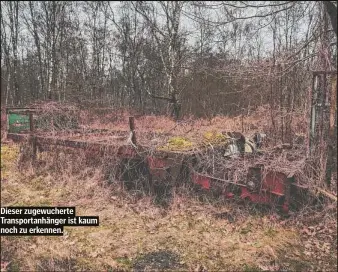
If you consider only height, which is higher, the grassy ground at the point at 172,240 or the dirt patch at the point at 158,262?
the grassy ground at the point at 172,240

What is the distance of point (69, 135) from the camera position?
8750mm

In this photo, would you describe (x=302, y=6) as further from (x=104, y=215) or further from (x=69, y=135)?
(x=69, y=135)

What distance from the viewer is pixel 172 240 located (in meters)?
5.05

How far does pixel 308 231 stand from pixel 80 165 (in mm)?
5022

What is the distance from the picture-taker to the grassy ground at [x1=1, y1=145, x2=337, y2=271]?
173 inches

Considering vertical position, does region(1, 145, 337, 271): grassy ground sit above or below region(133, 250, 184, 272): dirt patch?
above

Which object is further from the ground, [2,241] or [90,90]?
[90,90]

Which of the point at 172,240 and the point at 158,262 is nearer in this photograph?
the point at 158,262

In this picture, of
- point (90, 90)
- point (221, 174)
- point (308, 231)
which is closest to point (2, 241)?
point (221, 174)

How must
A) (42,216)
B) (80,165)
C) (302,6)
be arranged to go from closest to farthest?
1. (302,6)
2. (42,216)
3. (80,165)

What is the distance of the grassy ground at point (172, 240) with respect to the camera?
4.41 m

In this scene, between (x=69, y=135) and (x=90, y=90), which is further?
(x=90, y=90)

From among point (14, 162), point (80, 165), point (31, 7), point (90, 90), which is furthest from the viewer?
point (90, 90)

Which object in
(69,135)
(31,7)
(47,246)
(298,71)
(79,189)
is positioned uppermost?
(31,7)
